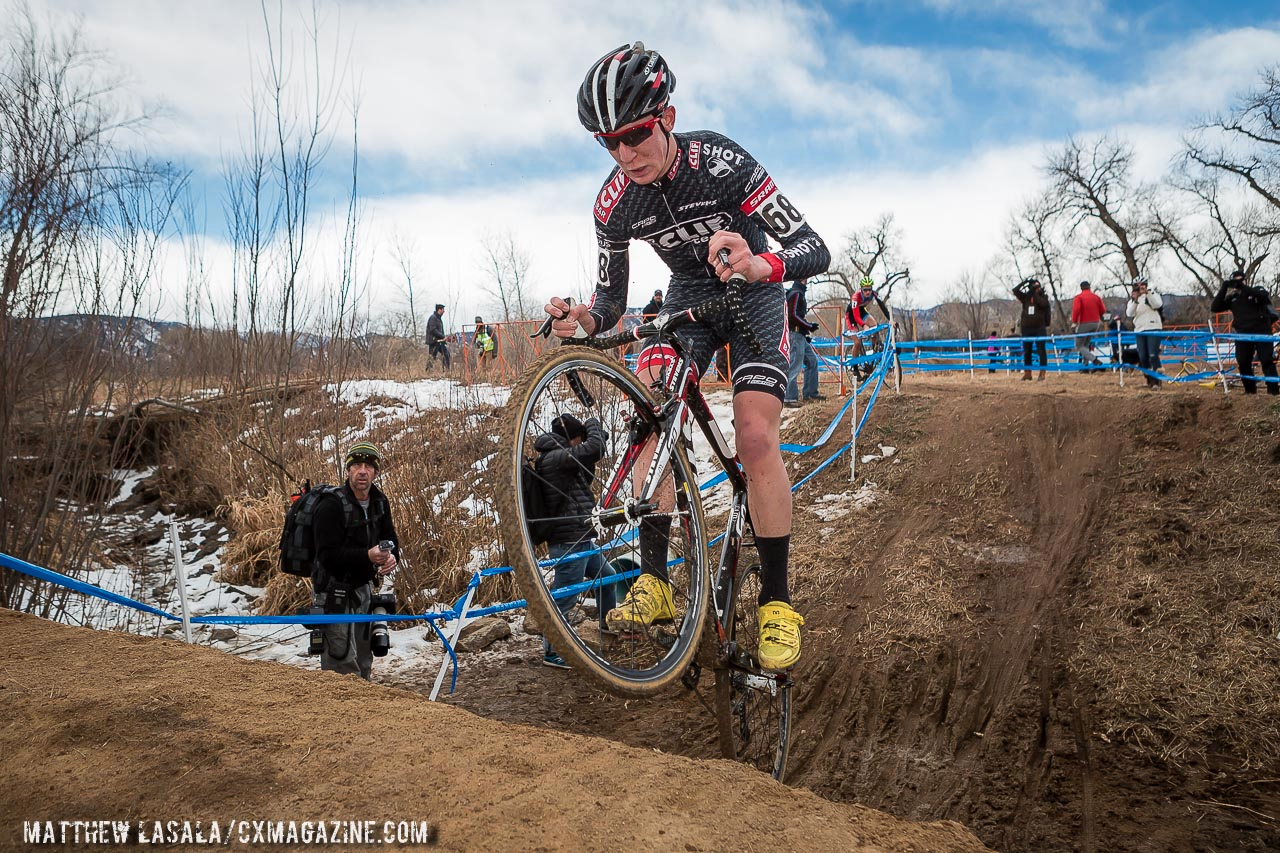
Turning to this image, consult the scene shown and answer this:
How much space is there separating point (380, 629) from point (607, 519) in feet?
13.9

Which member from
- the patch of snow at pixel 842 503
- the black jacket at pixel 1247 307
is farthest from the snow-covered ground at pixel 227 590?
the black jacket at pixel 1247 307

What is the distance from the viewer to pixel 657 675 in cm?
262

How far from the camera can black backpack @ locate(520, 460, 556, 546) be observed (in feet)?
7.85

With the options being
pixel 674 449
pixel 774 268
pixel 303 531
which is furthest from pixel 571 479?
pixel 303 531

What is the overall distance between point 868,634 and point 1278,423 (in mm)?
5587

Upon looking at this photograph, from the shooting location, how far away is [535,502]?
8.96 ft

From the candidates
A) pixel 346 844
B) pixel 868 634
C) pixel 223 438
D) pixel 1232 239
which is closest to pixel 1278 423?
pixel 868 634

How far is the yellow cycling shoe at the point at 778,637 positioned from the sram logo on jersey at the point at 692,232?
159cm

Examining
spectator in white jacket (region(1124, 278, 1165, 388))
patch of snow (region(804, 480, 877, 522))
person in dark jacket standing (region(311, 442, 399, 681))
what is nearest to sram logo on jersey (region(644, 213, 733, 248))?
person in dark jacket standing (region(311, 442, 399, 681))

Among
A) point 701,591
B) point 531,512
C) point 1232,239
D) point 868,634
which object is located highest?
point 1232,239

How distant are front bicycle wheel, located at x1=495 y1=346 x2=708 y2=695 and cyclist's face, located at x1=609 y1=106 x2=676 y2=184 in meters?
0.85

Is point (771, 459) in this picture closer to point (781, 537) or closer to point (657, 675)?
point (781, 537)

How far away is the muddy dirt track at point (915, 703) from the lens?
2.00 m

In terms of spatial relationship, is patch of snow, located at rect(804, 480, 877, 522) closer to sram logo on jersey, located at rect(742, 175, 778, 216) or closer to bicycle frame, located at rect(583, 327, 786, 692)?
bicycle frame, located at rect(583, 327, 786, 692)
